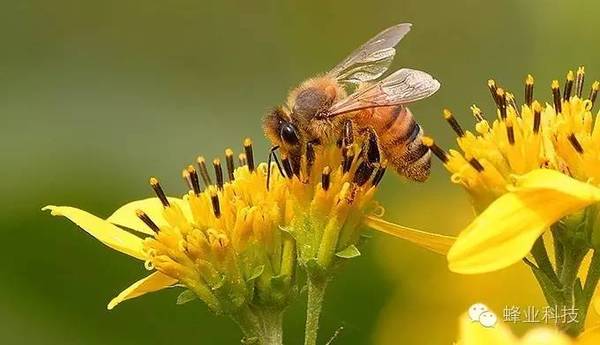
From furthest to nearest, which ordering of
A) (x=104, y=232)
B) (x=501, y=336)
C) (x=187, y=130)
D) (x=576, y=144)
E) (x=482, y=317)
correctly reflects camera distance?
(x=187, y=130)
(x=104, y=232)
(x=576, y=144)
(x=482, y=317)
(x=501, y=336)

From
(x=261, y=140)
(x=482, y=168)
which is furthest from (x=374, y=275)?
(x=482, y=168)

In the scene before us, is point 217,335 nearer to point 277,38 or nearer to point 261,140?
point 261,140

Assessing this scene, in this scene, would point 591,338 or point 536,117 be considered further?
point 536,117

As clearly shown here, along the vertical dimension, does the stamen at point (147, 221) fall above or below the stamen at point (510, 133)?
above

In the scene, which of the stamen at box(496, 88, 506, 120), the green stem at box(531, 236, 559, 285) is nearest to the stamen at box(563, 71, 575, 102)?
the stamen at box(496, 88, 506, 120)

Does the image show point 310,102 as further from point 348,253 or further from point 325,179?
point 348,253

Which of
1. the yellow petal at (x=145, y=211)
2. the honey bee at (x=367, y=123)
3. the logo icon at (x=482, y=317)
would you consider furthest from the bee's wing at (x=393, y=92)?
the logo icon at (x=482, y=317)

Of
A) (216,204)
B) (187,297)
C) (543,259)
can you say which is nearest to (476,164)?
(543,259)

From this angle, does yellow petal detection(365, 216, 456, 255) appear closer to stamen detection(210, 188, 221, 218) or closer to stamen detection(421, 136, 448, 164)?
stamen detection(421, 136, 448, 164)

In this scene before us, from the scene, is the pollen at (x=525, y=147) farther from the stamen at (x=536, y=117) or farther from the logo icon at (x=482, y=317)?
the logo icon at (x=482, y=317)
